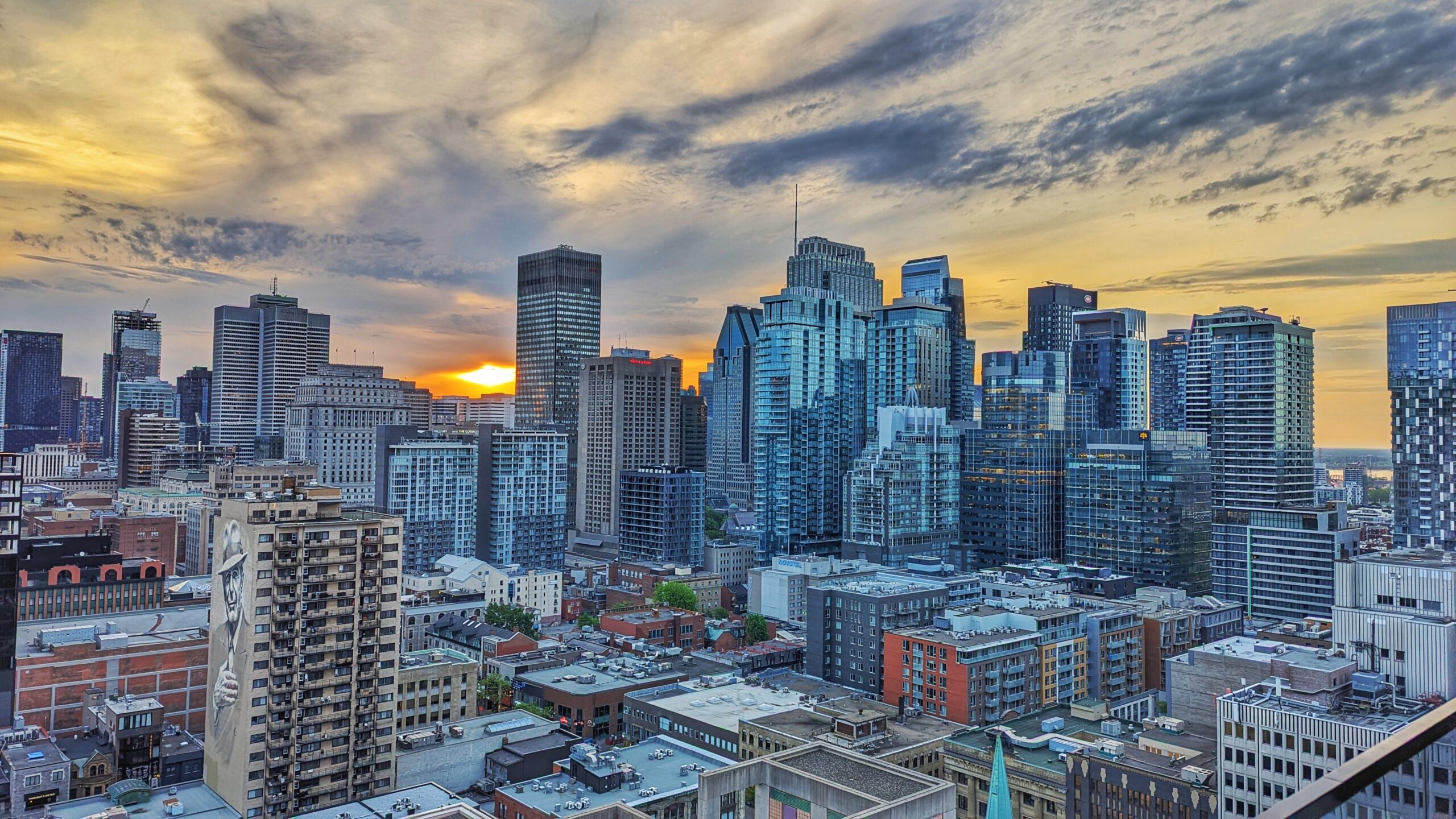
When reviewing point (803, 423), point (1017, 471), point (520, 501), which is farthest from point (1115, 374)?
A: point (520, 501)

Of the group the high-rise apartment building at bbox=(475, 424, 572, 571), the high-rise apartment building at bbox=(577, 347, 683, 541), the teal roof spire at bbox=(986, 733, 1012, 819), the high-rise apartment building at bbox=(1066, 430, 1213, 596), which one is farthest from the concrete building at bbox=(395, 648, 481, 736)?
the high-rise apartment building at bbox=(577, 347, 683, 541)

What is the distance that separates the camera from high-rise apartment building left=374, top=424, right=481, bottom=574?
120812 millimetres

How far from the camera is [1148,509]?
108062mm

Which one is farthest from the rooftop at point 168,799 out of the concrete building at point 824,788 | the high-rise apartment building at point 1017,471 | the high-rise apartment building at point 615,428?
the high-rise apartment building at point 615,428

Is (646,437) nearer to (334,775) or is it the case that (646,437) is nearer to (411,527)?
(411,527)

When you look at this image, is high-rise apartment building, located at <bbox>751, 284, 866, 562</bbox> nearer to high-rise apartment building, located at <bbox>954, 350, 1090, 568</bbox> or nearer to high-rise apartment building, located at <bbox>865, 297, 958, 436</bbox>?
high-rise apartment building, located at <bbox>865, 297, 958, 436</bbox>

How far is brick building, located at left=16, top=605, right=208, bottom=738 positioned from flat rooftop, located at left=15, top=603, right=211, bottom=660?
0.43 feet

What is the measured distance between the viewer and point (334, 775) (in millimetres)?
47094

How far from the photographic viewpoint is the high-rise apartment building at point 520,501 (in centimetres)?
12875

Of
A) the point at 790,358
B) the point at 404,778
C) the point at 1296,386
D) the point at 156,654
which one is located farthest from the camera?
the point at 790,358

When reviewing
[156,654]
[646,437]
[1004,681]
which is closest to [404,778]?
[156,654]

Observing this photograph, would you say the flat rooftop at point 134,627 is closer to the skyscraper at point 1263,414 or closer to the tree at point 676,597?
the tree at point 676,597

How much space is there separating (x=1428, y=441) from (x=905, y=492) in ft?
179

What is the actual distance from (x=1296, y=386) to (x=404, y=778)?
4309 inches
